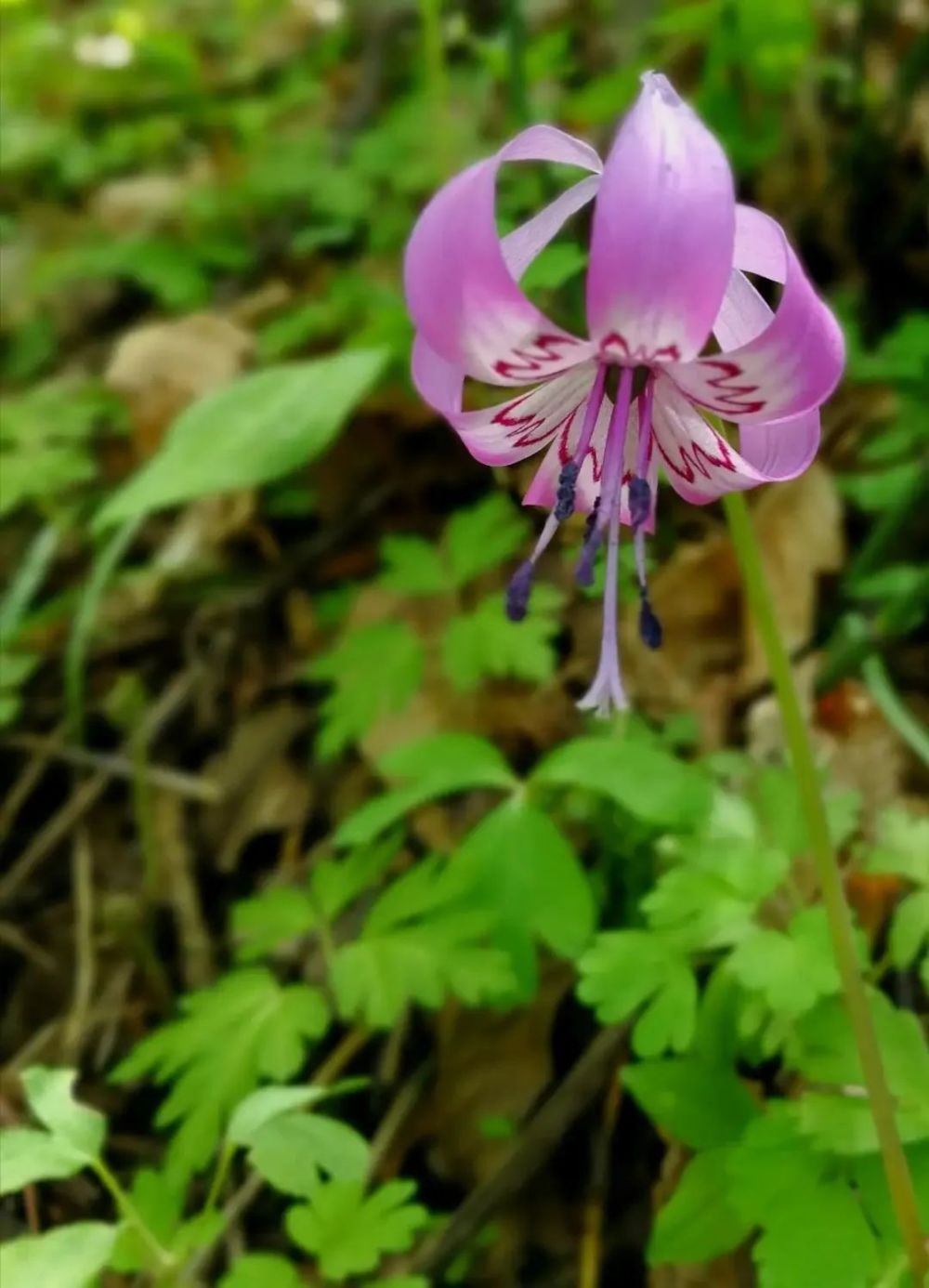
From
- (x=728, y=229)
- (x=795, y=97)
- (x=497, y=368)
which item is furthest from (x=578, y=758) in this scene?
(x=795, y=97)

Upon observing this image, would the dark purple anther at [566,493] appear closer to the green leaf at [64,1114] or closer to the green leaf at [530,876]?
the green leaf at [530,876]

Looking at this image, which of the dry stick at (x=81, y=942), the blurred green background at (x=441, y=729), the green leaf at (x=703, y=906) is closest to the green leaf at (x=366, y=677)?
the blurred green background at (x=441, y=729)

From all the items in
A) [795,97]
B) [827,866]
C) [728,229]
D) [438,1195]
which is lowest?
[438,1195]

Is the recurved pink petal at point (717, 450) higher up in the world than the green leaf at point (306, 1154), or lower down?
higher up

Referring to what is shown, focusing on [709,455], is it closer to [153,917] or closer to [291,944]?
[291,944]

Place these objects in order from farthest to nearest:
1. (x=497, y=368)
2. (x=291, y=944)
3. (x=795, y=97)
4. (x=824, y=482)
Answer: (x=795, y=97) < (x=824, y=482) < (x=291, y=944) < (x=497, y=368)

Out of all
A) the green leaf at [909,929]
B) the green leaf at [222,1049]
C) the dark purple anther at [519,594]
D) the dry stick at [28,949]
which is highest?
the dark purple anther at [519,594]

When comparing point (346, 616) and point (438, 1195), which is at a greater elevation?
point (346, 616)

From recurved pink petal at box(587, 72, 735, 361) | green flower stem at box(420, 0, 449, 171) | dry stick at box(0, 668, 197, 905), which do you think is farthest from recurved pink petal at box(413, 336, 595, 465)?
green flower stem at box(420, 0, 449, 171)
